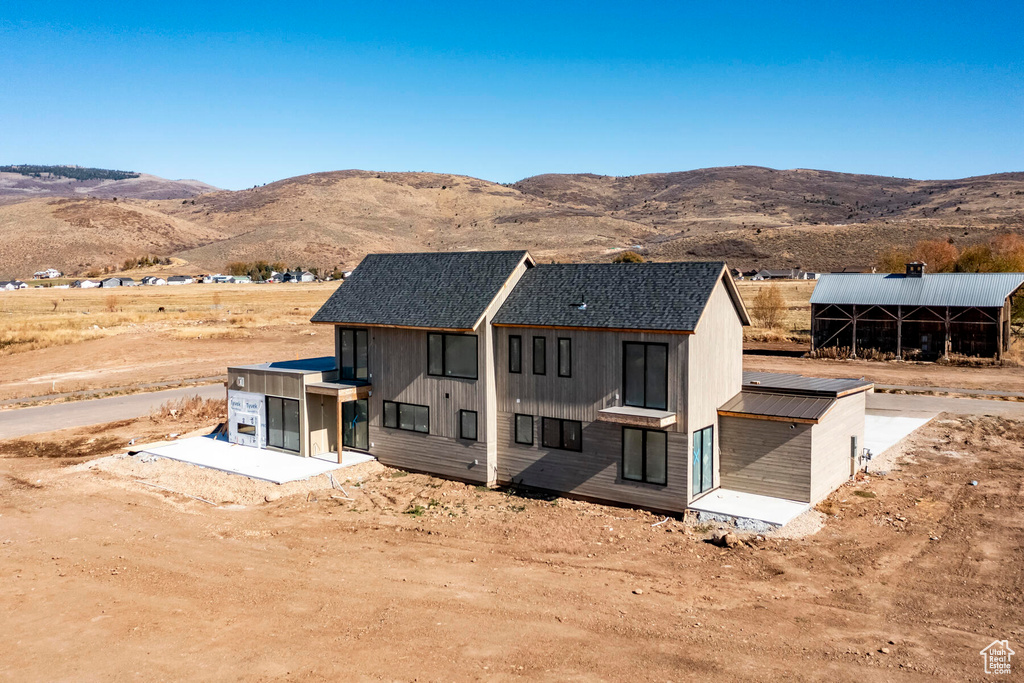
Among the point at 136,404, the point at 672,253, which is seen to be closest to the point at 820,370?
the point at 136,404

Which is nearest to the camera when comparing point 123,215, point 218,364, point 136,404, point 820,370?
point 136,404

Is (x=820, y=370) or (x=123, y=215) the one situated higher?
(x=123, y=215)

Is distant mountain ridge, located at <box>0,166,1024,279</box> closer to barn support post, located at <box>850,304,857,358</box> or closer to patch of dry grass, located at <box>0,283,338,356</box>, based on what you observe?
patch of dry grass, located at <box>0,283,338,356</box>

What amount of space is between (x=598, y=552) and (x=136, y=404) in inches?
→ 1085

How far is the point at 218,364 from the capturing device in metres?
48.6

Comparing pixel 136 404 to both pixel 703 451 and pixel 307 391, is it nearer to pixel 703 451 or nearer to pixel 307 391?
pixel 307 391

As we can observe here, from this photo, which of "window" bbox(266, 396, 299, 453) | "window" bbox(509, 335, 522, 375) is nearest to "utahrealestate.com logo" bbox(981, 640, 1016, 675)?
"window" bbox(509, 335, 522, 375)

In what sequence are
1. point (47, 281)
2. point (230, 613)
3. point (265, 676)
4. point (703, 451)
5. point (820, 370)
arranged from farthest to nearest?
point (47, 281) → point (820, 370) → point (703, 451) → point (230, 613) → point (265, 676)

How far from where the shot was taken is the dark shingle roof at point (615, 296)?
66.4 ft

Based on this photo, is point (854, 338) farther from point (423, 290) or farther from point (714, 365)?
point (423, 290)

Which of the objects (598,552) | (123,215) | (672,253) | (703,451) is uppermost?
(123,215)

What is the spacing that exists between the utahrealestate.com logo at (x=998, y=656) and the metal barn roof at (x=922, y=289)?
36.4m

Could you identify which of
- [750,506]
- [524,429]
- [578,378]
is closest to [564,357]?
[578,378]

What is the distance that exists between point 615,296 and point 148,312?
6089 cm
